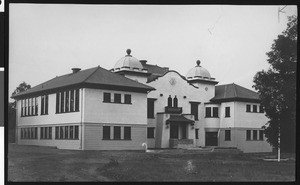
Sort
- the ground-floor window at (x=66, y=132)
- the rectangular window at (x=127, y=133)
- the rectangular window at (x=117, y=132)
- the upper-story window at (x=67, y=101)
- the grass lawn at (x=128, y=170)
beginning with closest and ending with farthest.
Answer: the grass lawn at (x=128, y=170), the ground-floor window at (x=66, y=132), the upper-story window at (x=67, y=101), the rectangular window at (x=117, y=132), the rectangular window at (x=127, y=133)

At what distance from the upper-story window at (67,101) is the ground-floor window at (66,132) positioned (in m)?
1.42

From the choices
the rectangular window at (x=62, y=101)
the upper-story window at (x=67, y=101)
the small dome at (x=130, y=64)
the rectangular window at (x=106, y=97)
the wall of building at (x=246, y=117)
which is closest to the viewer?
the upper-story window at (x=67, y=101)

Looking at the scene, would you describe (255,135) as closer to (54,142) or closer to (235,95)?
(235,95)

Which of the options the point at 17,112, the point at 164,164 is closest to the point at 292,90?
the point at 164,164

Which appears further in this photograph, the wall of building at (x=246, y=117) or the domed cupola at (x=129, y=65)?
the wall of building at (x=246, y=117)

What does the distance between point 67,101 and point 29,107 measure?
5.32 m

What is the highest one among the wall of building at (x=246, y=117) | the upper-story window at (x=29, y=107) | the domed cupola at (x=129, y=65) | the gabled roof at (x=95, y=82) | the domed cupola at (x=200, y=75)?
the domed cupola at (x=129, y=65)

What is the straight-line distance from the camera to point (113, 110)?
1463 inches

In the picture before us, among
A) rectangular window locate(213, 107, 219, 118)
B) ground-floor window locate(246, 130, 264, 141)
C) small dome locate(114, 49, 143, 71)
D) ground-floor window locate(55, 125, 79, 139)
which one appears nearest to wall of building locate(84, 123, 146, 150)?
ground-floor window locate(55, 125, 79, 139)

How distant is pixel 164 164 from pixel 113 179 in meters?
5.48

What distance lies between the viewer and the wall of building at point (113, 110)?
35844mm

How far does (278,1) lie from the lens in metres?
20.4

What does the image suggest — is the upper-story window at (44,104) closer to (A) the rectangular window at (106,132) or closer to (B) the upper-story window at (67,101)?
(B) the upper-story window at (67,101)

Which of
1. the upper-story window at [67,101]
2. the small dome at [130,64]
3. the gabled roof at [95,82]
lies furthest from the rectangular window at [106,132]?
the small dome at [130,64]
